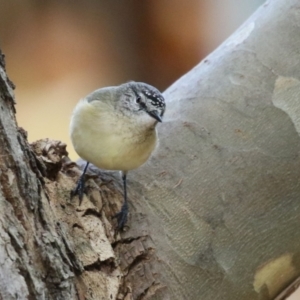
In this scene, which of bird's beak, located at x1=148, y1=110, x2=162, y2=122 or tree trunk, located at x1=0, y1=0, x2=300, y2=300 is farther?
bird's beak, located at x1=148, y1=110, x2=162, y2=122

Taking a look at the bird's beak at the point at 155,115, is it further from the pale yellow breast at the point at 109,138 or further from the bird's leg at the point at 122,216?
the bird's leg at the point at 122,216

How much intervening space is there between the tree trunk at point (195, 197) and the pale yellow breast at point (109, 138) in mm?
27

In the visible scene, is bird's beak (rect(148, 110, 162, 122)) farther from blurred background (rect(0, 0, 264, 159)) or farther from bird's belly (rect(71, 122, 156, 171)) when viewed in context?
blurred background (rect(0, 0, 264, 159))

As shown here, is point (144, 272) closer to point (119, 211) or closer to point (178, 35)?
point (119, 211)

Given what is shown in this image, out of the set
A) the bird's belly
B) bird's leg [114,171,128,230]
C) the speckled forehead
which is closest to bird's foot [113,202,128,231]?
bird's leg [114,171,128,230]

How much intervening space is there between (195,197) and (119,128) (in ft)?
0.76

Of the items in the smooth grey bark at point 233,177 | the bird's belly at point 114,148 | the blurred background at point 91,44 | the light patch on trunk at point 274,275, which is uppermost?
the blurred background at point 91,44

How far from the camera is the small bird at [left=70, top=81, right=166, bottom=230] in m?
1.03

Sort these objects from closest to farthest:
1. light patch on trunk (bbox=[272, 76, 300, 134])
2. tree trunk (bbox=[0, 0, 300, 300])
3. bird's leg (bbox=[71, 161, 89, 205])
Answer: tree trunk (bbox=[0, 0, 300, 300]) < bird's leg (bbox=[71, 161, 89, 205]) < light patch on trunk (bbox=[272, 76, 300, 134])

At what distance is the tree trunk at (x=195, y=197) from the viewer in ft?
2.41

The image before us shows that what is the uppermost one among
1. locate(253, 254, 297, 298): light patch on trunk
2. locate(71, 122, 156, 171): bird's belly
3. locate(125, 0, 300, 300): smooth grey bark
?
locate(71, 122, 156, 171): bird's belly

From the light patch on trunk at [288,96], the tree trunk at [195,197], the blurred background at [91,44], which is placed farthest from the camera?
the blurred background at [91,44]

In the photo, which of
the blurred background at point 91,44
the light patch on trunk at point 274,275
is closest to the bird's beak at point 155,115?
the light patch on trunk at point 274,275

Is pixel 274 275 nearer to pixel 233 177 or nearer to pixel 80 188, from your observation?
pixel 233 177
